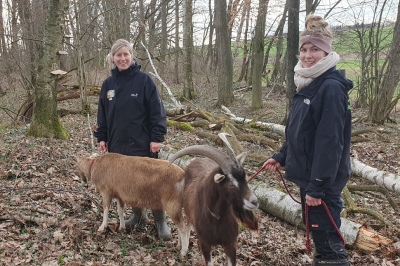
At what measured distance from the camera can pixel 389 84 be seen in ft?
44.1

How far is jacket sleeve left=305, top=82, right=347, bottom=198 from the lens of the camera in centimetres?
304

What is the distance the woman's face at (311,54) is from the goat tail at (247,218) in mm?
1653

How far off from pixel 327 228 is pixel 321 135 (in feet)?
3.13

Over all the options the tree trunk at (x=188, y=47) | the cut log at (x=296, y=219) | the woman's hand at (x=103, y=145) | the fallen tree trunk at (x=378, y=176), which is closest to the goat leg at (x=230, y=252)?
the cut log at (x=296, y=219)

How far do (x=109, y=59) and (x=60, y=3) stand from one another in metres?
4.46

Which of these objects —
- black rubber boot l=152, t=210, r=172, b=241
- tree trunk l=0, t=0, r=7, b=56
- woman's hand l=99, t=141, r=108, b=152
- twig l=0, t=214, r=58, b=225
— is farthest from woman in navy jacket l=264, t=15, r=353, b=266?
tree trunk l=0, t=0, r=7, b=56

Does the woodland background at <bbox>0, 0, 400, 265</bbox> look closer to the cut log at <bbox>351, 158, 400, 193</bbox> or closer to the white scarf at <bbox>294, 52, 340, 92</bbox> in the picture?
the cut log at <bbox>351, 158, 400, 193</bbox>

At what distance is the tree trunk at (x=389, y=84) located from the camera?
42.7 feet

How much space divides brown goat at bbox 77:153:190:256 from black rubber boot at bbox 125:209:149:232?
0.39 metres

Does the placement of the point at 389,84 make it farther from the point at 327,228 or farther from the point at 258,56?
the point at 327,228

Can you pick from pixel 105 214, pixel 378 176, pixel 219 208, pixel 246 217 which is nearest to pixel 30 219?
pixel 105 214

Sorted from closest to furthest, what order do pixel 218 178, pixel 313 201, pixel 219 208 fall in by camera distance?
pixel 313 201, pixel 218 178, pixel 219 208

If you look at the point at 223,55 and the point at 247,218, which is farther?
the point at 223,55

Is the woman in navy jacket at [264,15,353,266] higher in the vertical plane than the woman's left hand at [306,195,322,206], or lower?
higher
